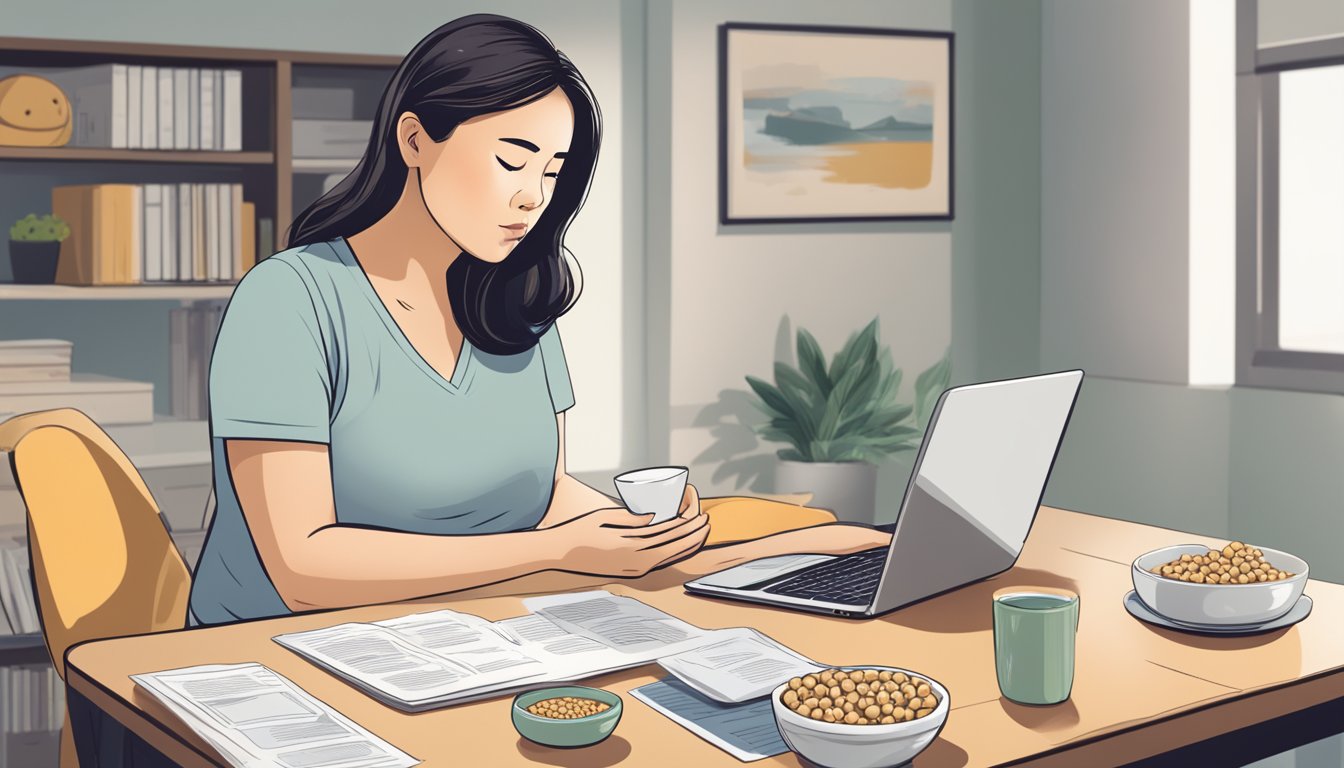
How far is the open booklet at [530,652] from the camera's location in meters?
1.27

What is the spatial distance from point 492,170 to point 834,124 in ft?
8.71

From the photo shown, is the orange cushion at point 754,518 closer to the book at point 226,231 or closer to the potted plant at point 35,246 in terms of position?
the book at point 226,231

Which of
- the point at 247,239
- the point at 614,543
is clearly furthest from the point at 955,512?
the point at 247,239

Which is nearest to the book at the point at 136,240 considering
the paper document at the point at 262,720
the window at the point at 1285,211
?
the paper document at the point at 262,720

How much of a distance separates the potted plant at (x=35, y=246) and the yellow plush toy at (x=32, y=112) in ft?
0.67

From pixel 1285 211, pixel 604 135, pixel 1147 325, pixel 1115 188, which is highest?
pixel 604 135

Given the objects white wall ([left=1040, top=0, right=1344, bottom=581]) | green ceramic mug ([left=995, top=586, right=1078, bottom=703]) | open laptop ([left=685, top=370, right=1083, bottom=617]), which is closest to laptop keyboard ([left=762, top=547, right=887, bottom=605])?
open laptop ([left=685, top=370, right=1083, bottom=617])

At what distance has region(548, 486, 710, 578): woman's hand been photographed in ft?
5.54

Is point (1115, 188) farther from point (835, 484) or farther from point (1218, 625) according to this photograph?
point (1218, 625)

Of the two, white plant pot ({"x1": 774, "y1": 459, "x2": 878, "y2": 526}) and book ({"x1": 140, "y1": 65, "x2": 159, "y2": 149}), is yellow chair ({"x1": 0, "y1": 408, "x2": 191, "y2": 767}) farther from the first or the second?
white plant pot ({"x1": 774, "y1": 459, "x2": 878, "y2": 526})

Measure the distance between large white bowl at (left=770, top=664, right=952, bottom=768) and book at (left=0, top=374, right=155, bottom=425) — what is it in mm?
2552

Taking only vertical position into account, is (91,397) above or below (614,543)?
above

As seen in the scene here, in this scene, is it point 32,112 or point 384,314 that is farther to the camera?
point 32,112

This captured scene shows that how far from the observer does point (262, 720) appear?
1.18 metres
